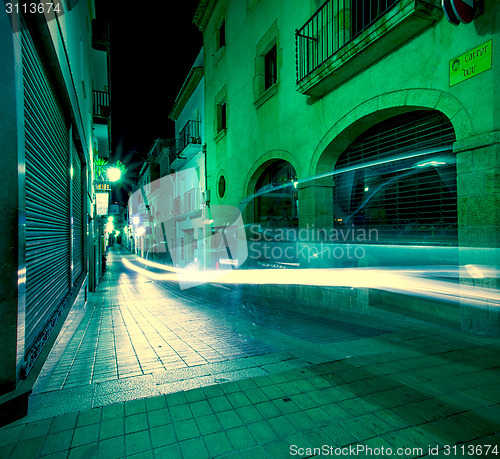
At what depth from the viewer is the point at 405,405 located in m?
2.84

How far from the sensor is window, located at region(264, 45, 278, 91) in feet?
37.9

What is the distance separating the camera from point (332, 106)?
8156mm

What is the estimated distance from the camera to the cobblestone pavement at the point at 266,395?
2357 millimetres

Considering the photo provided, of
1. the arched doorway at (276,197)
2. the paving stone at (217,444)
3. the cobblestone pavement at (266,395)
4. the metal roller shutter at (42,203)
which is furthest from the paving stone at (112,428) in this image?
the arched doorway at (276,197)

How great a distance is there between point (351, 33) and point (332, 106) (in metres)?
1.72

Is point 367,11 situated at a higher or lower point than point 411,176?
higher

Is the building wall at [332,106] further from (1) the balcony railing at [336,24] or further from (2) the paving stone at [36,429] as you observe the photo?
(2) the paving stone at [36,429]

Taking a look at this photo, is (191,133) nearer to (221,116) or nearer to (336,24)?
(221,116)

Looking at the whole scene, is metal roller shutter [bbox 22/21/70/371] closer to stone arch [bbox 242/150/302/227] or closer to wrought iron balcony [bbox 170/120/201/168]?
stone arch [bbox 242/150/302/227]

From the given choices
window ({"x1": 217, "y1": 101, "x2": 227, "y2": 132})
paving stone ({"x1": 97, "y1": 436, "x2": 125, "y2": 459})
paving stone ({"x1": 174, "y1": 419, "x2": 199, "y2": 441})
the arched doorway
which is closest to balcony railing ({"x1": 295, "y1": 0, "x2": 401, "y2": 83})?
the arched doorway

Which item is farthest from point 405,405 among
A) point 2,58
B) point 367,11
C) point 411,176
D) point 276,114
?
point 276,114

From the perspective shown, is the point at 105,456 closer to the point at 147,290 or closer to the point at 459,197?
the point at 459,197

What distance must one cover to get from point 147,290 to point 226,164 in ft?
21.9

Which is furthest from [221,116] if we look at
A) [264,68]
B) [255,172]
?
[255,172]
